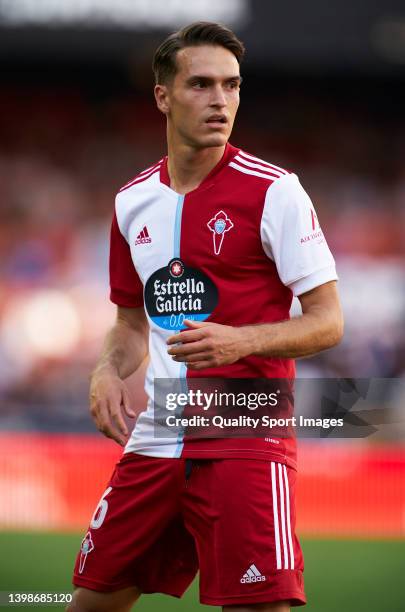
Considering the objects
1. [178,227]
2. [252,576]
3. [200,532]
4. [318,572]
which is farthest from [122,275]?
[318,572]

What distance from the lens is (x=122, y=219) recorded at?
4.28m

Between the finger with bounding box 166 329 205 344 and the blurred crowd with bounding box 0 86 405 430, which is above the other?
the blurred crowd with bounding box 0 86 405 430

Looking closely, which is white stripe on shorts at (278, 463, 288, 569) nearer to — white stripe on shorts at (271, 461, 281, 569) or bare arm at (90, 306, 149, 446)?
white stripe on shorts at (271, 461, 281, 569)

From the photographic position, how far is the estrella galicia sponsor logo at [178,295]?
3883 millimetres

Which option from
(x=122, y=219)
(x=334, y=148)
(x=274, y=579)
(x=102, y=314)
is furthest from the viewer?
(x=334, y=148)

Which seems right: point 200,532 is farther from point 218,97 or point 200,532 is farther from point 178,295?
A: point 218,97

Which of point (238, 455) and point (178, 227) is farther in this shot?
point (178, 227)

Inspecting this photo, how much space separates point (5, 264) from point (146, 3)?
423cm

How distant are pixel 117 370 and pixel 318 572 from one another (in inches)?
186

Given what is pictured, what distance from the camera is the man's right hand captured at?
3943 millimetres

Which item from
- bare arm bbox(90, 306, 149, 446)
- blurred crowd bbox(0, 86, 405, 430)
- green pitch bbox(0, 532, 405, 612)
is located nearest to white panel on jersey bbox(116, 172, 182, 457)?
bare arm bbox(90, 306, 149, 446)

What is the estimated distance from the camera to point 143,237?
414 cm

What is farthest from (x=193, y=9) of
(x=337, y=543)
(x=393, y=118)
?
(x=337, y=543)

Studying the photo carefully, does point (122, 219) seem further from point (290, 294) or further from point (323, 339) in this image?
point (323, 339)
